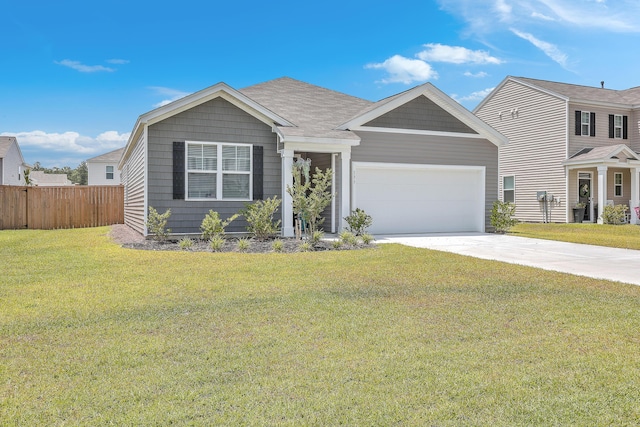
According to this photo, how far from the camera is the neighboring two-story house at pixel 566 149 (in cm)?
2022

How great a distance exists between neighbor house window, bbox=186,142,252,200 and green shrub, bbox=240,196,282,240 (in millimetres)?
574

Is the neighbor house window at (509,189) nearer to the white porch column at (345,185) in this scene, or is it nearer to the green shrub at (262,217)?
the white porch column at (345,185)

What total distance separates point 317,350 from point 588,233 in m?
15.9

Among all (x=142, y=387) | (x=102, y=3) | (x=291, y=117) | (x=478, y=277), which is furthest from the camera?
(x=102, y=3)

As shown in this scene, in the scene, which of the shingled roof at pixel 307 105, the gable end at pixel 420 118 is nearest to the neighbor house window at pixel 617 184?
the gable end at pixel 420 118

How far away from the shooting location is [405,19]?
57.7 feet

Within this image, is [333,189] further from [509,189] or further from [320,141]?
[509,189]

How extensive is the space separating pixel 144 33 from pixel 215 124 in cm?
897

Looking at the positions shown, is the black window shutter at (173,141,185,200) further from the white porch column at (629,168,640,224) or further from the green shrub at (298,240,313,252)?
the white porch column at (629,168,640,224)

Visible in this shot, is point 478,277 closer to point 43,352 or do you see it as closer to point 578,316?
point 578,316

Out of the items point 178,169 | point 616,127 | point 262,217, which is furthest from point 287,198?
point 616,127

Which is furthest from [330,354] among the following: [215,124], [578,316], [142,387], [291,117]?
[291,117]

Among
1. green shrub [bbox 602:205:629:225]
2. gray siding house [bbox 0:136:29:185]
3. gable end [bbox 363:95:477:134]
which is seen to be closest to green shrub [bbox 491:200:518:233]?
gable end [bbox 363:95:477:134]

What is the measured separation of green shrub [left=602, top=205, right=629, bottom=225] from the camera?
1898cm
